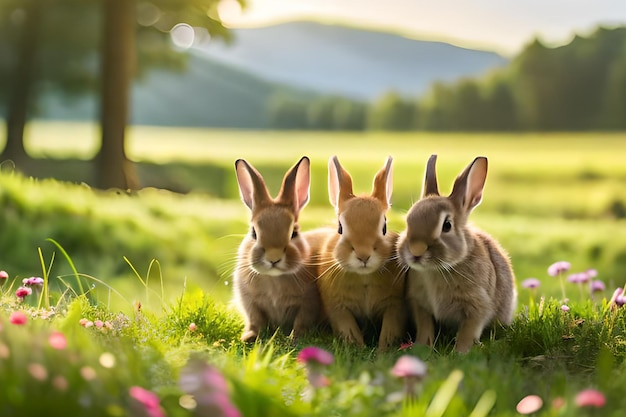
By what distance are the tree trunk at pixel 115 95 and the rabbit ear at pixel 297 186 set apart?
840 centimetres

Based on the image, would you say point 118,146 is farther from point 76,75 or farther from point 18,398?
point 18,398

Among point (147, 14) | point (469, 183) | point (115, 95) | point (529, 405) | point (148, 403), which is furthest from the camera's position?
point (147, 14)

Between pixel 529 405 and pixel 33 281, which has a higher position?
pixel 529 405

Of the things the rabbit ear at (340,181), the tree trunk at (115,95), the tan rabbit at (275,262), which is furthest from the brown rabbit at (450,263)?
the tree trunk at (115,95)

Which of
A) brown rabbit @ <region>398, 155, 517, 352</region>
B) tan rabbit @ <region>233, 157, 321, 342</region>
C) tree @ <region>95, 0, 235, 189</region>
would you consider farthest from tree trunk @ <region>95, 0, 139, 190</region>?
brown rabbit @ <region>398, 155, 517, 352</region>

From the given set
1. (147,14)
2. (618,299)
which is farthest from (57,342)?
(147,14)

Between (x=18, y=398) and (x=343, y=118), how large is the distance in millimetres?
16309

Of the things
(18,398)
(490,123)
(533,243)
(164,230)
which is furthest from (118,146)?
(18,398)

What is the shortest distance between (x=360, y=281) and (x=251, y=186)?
3.10ft

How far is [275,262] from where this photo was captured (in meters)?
4.65

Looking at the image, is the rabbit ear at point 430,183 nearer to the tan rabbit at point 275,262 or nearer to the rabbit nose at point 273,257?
the tan rabbit at point 275,262

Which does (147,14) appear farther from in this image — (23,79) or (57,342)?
(57,342)

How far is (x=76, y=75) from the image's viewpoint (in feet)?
60.1

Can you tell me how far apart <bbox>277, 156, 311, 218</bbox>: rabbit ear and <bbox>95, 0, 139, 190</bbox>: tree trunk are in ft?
27.6
